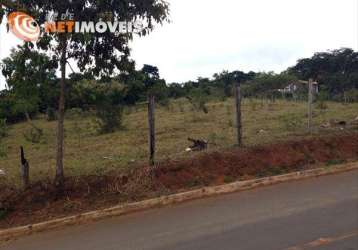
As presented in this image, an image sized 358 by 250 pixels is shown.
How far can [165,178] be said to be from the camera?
7.53 meters

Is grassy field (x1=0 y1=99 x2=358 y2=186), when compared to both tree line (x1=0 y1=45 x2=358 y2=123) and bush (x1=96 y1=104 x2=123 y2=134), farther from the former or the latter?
tree line (x1=0 y1=45 x2=358 y2=123)

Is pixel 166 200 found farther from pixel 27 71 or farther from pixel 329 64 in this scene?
pixel 329 64

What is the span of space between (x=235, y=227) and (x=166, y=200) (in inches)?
63.9

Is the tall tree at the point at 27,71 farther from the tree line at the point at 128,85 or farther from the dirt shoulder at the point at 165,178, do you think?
the dirt shoulder at the point at 165,178

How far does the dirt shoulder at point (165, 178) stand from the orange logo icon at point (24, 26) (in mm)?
2305

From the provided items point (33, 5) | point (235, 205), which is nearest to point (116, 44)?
point (33, 5)

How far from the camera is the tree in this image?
20.8ft

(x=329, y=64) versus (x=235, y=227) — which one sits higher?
(x=329, y=64)

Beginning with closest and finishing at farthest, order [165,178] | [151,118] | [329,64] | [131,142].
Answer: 1. [165,178]
2. [151,118]
3. [131,142]
4. [329,64]

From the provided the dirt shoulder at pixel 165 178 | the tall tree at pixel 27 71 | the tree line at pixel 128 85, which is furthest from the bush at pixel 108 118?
the tall tree at pixel 27 71

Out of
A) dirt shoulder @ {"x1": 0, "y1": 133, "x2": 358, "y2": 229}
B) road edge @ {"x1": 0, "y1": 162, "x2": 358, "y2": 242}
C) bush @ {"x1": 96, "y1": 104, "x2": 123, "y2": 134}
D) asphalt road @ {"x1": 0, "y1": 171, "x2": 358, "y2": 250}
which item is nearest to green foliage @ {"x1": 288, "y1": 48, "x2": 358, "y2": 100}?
bush @ {"x1": 96, "y1": 104, "x2": 123, "y2": 134}

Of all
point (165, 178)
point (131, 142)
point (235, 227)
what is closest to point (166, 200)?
point (165, 178)

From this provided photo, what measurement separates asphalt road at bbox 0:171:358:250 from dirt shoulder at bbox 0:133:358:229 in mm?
627

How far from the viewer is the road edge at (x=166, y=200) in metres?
5.88
